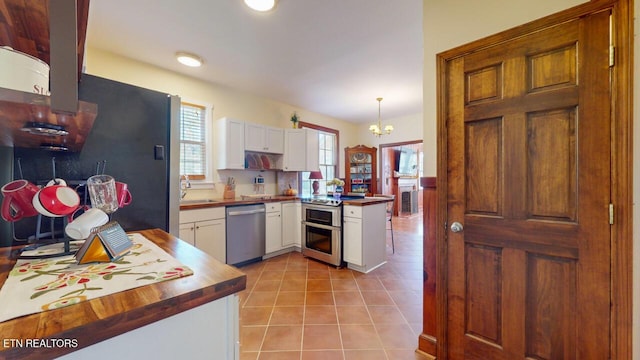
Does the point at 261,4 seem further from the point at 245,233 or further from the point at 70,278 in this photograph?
the point at 245,233

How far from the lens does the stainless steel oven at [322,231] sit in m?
3.19

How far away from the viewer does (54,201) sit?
86 cm

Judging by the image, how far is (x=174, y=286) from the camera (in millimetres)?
651

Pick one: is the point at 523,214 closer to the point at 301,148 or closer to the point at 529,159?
the point at 529,159

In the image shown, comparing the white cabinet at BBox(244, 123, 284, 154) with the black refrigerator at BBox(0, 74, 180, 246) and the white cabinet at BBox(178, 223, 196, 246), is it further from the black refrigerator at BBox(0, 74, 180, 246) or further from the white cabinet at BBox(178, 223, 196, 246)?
the black refrigerator at BBox(0, 74, 180, 246)

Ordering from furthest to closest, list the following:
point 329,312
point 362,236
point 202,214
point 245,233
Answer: point 245,233
point 362,236
point 202,214
point 329,312

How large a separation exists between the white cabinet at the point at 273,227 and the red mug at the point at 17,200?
8.72 ft

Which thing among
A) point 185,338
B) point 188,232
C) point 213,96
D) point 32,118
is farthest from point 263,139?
point 185,338

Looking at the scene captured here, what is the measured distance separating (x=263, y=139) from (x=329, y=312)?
2.78 meters

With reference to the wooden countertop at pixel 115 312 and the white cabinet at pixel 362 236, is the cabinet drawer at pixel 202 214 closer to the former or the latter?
the white cabinet at pixel 362 236

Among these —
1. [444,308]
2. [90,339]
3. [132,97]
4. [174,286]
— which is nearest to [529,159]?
[444,308]

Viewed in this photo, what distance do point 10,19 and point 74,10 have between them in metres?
0.39

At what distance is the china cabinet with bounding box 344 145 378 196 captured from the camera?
6.25 m

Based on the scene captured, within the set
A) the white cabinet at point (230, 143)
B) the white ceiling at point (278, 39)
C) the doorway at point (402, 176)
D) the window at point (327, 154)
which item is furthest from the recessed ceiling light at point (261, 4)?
the doorway at point (402, 176)
